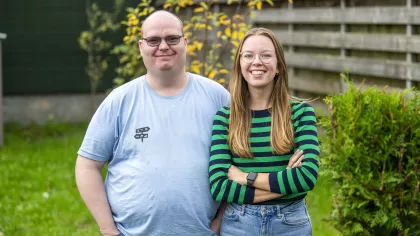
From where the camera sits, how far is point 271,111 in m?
3.18

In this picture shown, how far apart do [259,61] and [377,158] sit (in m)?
1.46

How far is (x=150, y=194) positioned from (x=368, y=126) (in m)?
1.54

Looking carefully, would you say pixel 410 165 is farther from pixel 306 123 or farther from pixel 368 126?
pixel 306 123

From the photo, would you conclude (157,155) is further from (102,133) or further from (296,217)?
(296,217)

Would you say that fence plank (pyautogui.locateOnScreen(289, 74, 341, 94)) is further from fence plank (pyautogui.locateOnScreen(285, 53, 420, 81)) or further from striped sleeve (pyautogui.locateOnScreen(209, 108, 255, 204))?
striped sleeve (pyautogui.locateOnScreen(209, 108, 255, 204))

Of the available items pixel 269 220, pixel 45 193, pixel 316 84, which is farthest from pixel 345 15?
pixel 269 220

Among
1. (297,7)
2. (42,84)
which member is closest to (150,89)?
(297,7)

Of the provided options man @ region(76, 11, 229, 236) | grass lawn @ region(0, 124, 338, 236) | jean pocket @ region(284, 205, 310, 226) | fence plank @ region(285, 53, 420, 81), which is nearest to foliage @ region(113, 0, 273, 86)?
fence plank @ region(285, 53, 420, 81)

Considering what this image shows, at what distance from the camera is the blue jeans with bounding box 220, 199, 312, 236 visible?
10.2 ft

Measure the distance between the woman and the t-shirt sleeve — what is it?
1.51 ft

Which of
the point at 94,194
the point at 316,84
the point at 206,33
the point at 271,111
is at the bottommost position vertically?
the point at 316,84

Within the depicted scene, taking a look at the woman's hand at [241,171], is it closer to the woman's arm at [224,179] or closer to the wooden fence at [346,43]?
the woman's arm at [224,179]

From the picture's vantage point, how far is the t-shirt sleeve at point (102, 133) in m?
3.32

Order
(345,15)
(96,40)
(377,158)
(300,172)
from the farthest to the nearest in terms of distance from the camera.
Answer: (96,40) < (345,15) < (377,158) < (300,172)
